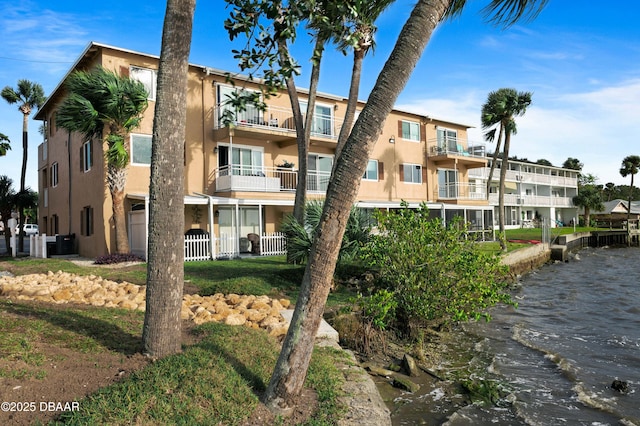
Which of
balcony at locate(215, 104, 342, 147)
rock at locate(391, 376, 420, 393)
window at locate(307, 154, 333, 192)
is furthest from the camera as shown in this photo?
window at locate(307, 154, 333, 192)

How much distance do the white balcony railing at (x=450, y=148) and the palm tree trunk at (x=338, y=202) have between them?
28.0m

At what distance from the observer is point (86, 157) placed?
73.5ft

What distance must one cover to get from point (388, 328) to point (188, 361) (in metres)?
5.67

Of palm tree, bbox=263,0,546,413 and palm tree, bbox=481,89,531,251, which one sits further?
palm tree, bbox=481,89,531,251

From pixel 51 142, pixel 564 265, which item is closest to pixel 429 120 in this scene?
pixel 564 265

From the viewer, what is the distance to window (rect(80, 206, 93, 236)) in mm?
21453

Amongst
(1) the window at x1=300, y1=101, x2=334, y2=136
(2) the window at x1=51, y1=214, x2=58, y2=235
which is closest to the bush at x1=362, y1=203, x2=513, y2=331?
(1) the window at x1=300, y1=101, x2=334, y2=136

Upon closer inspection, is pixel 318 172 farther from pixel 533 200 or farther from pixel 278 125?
pixel 533 200

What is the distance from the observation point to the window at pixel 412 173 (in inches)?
1209

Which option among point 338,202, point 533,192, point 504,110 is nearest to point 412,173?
point 504,110

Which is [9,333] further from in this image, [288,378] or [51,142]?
[51,142]

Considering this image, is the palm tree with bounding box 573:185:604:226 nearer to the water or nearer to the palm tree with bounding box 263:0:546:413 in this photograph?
the water

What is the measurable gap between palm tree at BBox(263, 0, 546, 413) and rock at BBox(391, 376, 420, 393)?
9.97ft

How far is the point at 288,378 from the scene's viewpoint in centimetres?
Result: 444
